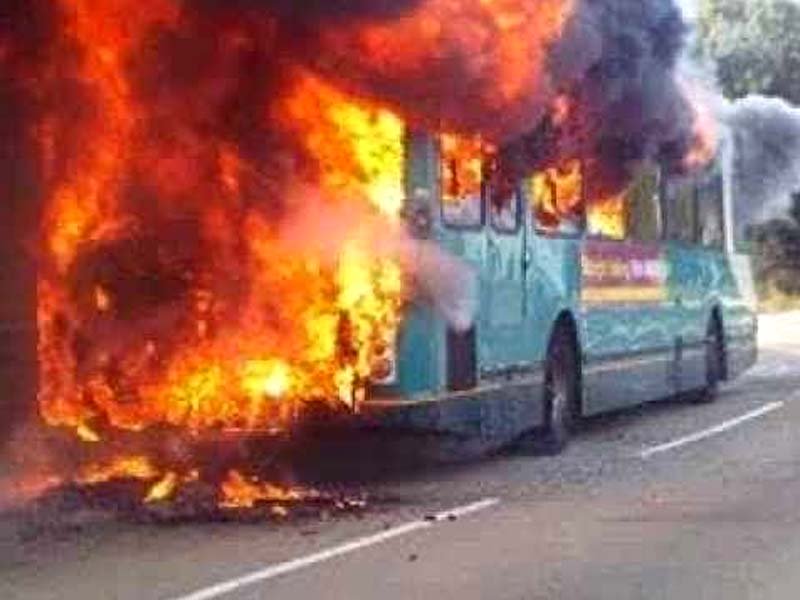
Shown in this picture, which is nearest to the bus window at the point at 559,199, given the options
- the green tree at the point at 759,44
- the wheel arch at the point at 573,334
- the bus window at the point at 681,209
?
the wheel arch at the point at 573,334

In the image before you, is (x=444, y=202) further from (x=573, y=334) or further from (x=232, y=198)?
(x=573, y=334)

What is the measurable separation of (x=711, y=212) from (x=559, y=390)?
590 centimetres

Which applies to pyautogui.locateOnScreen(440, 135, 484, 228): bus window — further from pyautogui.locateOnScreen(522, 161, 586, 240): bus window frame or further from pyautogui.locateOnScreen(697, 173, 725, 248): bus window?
pyautogui.locateOnScreen(697, 173, 725, 248): bus window

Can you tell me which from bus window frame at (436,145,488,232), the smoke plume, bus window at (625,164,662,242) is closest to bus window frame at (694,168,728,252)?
the smoke plume

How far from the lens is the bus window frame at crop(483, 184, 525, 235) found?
14828 millimetres

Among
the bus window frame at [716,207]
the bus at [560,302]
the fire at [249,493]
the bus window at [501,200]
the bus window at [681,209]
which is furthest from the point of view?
the bus window frame at [716,207]

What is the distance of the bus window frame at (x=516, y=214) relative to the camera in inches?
584

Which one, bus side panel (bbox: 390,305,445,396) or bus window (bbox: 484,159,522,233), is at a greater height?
bus window (bbox: 484,159,522,233)

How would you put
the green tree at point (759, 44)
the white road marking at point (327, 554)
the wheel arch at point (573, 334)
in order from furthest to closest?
the green tree at point (759, 44) → the wheel arch at point (573, 334) → the white road marking at point (327, 554)

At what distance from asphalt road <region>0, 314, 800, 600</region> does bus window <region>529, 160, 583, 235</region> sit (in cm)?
184

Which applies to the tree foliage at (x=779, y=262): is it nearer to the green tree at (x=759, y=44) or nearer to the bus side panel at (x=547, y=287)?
the green tree at (x=759, y=44)

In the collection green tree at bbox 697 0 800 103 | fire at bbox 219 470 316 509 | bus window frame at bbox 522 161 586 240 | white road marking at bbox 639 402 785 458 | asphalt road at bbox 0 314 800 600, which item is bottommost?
asphalt road at bbox 0 314 800 600

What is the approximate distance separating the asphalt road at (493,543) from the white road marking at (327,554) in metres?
0.01

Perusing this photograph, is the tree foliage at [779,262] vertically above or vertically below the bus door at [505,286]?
above
